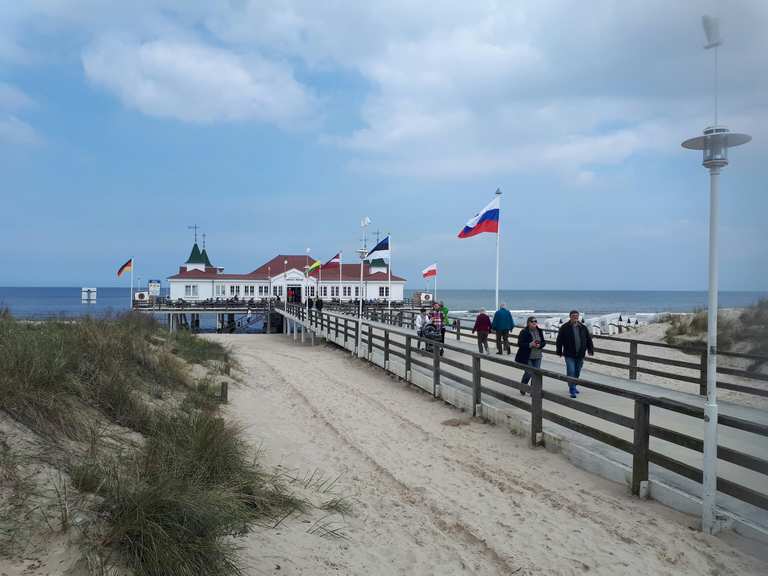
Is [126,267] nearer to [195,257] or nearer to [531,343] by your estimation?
[195,257]

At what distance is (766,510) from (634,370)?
6997 millimetres

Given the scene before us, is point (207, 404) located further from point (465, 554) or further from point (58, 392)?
point (465, 554)

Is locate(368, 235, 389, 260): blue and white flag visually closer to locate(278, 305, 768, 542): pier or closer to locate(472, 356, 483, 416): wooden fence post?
locate(278, 305, 768, 542): pier

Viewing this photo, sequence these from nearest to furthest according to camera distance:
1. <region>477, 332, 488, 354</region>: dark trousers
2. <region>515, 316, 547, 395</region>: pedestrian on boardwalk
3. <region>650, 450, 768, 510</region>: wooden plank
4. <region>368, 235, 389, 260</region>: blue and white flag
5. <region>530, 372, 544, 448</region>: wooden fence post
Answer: <region>650, 450, 768, 510</region>: wooden plank < <region>530, 372, 544, 448</region>: wooden fence post < <region>515, 316, 547, 395</region>: pedestrian on boardwalk < <region>477, 332, 488, 354</region>: dark trousers < <region>368, 235, 389, 260</region>: blue and white flag

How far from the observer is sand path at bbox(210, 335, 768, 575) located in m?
4.38

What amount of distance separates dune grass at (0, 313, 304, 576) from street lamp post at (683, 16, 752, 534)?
11.5 feet

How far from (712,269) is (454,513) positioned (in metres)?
3.20

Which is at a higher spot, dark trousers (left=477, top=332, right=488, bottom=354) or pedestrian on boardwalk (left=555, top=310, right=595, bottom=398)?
pedestrian on boardwalk (left=555, top=310, right=595, bottom=398)

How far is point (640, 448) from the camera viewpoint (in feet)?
18.6

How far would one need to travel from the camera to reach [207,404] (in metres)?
8.73

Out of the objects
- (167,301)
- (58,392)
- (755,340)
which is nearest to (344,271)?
(167,301)

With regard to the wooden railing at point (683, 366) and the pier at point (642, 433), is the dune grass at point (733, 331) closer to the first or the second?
the wooden railing at point (683, 366)

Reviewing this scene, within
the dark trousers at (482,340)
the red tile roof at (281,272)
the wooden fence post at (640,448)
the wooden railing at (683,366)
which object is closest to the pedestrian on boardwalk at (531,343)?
the wooden railing at (683,366)

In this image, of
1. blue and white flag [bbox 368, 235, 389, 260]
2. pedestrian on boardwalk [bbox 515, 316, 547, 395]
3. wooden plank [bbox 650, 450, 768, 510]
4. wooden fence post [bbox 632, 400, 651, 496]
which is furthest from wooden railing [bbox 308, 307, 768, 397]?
blue and white flag [bbox 368, 235, 389, 260]
